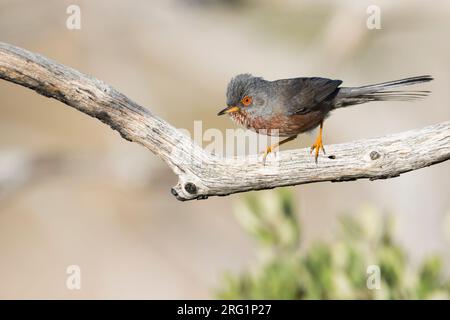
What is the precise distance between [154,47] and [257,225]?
25.4ft

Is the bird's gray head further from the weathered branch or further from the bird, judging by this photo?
the weathered branch

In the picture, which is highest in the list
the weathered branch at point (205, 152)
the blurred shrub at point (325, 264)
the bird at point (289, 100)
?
the bird at point (289, 100)

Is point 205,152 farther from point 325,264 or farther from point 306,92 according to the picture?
point 325,264

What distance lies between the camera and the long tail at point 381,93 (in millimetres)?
4820

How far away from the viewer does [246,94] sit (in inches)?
202

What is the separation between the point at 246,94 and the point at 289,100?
13.8 inches

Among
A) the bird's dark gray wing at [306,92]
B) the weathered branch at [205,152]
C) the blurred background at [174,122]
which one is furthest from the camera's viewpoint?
the blurred background at [174,122]

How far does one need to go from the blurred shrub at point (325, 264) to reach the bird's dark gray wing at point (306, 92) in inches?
39.4

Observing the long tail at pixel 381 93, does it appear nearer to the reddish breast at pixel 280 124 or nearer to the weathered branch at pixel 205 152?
the reddish breast at pixel 280 124

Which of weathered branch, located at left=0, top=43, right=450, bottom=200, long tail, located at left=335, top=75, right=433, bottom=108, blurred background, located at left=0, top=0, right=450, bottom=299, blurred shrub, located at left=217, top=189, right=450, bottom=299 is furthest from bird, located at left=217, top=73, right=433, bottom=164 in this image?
blurred background, located at left=0, top=0, right=450, bottom=299

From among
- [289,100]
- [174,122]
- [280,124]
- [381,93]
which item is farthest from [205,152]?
[174,122]

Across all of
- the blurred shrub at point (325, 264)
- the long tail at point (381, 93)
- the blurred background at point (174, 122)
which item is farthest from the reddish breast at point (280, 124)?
the blurred background at point (174, 122)

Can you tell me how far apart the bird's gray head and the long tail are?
2.21ft

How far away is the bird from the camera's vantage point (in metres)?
5.02
